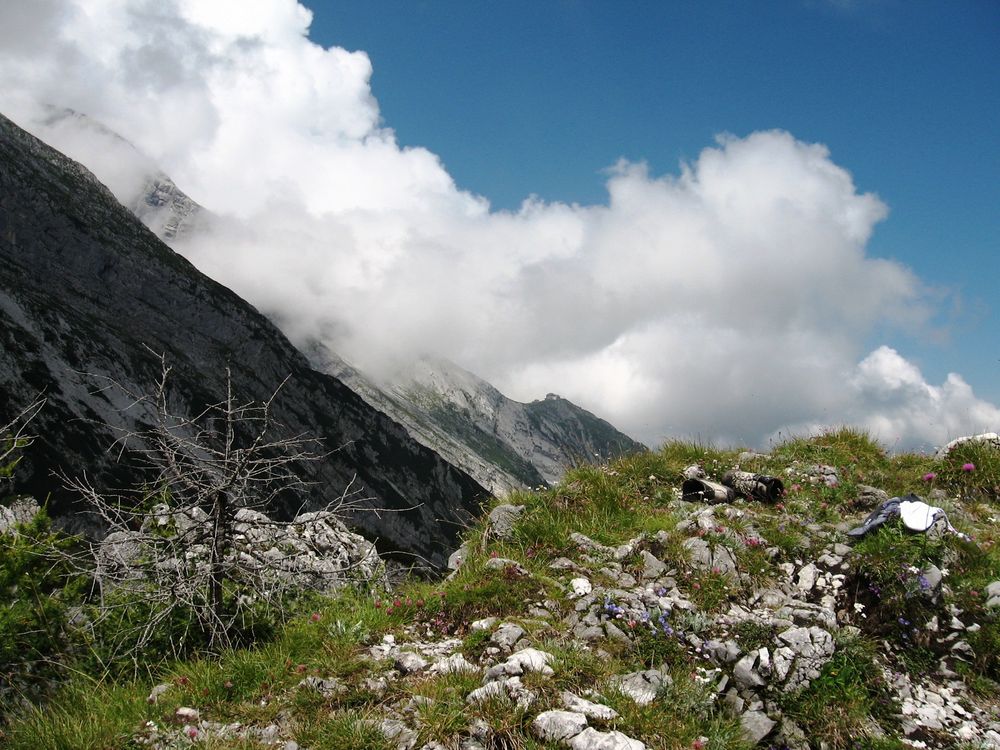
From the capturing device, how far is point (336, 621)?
24.0 ft

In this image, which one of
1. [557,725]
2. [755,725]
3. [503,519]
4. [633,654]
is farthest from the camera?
[503,519]

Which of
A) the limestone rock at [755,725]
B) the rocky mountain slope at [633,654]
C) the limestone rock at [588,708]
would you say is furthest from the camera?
the limestone rock at [755,725]

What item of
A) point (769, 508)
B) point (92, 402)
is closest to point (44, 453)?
point (92, 402)

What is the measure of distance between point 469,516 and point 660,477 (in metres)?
4.10

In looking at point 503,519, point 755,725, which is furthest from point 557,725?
point 503,519

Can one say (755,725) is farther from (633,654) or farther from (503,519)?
(503,519)

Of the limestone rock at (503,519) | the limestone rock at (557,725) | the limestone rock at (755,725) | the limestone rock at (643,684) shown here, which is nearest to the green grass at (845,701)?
the limestone rock at (755,725)

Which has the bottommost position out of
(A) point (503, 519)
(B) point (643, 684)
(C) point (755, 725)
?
(B) point (643, 684)

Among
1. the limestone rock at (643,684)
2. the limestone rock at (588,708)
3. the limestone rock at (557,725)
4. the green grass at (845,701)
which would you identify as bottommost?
the limestone rock at (557,725)

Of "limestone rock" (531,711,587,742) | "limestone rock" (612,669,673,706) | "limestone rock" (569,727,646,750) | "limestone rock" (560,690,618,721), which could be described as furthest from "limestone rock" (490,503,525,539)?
"limestone rock" (569,727,646,750)

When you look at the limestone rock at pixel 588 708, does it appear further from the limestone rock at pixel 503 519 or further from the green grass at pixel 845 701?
the limestone rock at pixel 503 519

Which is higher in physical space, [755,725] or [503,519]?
[503,519]

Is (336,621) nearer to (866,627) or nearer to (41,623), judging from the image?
(41,623)

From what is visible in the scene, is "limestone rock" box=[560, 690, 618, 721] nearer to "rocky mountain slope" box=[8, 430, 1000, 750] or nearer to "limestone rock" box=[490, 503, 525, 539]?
"rocky mountain slope" box=[8, 430, 1000, 750]
